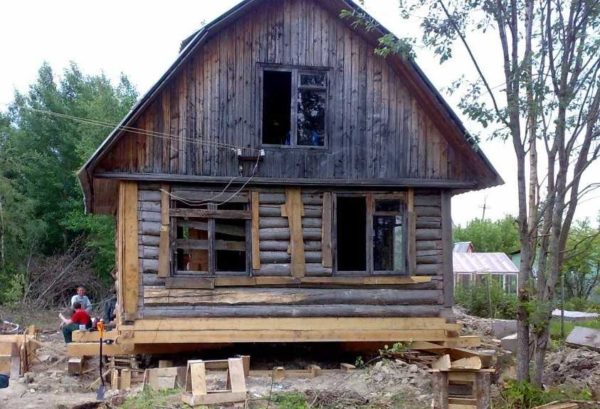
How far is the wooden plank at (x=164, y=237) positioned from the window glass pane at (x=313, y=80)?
3.32m

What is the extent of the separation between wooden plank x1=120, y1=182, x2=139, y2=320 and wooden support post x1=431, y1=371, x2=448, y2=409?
19.1ft

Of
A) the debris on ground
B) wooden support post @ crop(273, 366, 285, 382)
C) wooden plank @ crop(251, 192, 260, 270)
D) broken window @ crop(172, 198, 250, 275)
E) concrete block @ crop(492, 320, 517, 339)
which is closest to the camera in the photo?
wooden support post @ crop(273, 366, 285, 382)

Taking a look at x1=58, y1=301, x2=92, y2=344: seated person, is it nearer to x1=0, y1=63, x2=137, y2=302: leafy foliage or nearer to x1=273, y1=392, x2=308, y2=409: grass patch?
x1=273, y1=392, x2=308, y2=409: grass patch

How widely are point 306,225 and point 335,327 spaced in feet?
6.62

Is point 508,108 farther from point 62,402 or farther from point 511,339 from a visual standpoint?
point 62,402

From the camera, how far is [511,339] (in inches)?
624

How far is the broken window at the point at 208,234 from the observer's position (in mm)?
13227

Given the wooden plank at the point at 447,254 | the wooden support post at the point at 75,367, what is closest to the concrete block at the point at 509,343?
the wooden plank at the point at 447,254

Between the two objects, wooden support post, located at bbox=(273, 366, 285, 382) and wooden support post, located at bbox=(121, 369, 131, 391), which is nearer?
wooden support post, located at bbox=(121, 369, 131, 391)

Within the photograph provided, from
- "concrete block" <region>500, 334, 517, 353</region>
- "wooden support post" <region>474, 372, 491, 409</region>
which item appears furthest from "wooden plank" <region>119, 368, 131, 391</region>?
"concrete block" <region>500, 334, 517, 353</region>

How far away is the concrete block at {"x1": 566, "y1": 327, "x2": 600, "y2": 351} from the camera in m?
15.8

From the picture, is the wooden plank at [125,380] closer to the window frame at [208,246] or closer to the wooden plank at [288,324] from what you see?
the wooden plank at [288,324]

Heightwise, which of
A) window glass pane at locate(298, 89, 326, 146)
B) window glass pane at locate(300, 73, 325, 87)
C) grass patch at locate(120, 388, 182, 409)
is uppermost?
window glass pane at locate(300, 73, 325, 87)

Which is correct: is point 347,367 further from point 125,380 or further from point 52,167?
point 52,167
